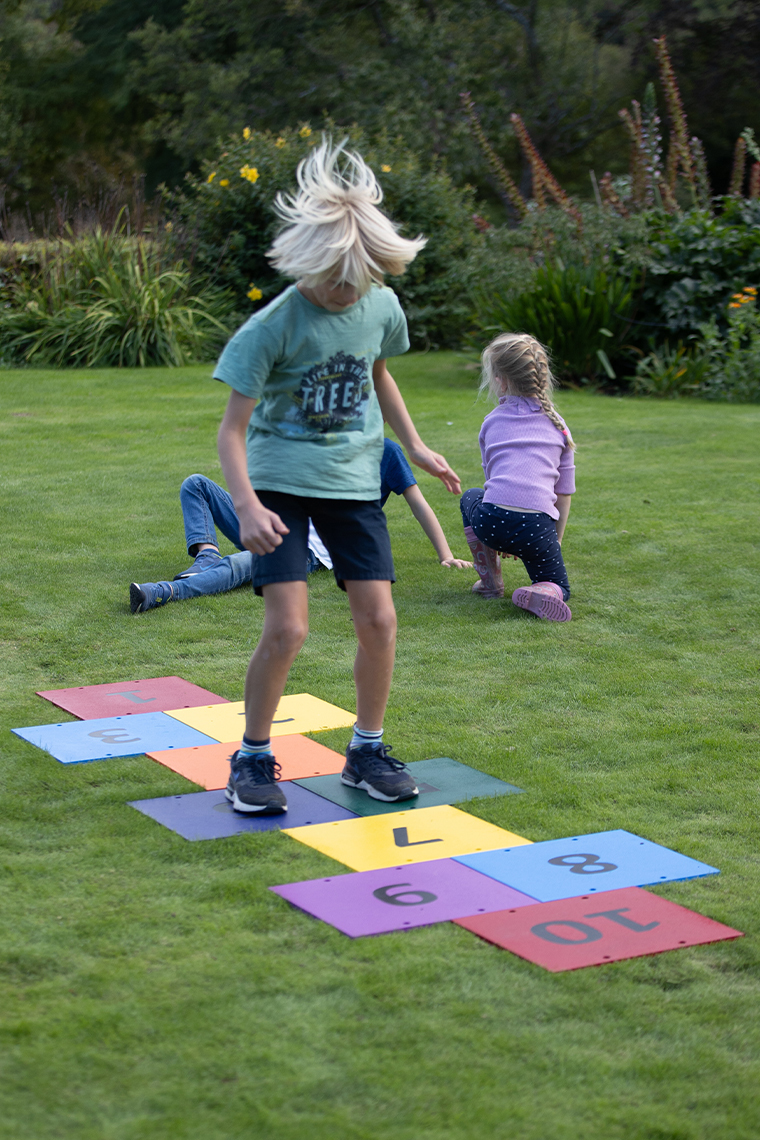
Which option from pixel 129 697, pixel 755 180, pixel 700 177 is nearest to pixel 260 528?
pixel 129 697

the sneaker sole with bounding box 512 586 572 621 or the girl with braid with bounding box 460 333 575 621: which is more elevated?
the girl with braid with bounding box 460 333 575 621

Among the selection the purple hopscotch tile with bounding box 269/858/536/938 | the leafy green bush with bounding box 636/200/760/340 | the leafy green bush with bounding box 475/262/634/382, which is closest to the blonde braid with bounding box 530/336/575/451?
the purple hopscotch tile with bounding box 269/858/536/938

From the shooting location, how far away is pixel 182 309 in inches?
516

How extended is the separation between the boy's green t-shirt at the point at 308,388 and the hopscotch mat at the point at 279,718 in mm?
1021

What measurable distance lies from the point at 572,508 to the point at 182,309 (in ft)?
23.2

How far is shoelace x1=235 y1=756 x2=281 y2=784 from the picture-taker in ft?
10.9

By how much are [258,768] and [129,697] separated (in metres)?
1.03

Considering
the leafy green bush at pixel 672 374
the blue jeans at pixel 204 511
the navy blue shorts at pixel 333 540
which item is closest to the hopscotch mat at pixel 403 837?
the navy blue shorts at pixel 333 540

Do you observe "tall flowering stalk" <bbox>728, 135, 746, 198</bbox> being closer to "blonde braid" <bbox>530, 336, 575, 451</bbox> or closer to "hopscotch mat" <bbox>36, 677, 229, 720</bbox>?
"blonde braid" <bbox>530, 336, 575, 451</bbox>

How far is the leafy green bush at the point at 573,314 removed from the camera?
11.4 meters

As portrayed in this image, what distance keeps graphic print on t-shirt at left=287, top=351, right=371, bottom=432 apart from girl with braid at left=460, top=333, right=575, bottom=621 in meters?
2.19

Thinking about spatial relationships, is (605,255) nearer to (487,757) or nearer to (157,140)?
(487,757)

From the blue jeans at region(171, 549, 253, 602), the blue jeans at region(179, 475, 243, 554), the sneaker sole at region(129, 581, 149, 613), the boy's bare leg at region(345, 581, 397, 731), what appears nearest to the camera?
the boy's bare leg at region(345, 581, 397, 731)

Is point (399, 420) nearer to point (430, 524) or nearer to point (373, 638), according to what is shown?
point (373, 638)
